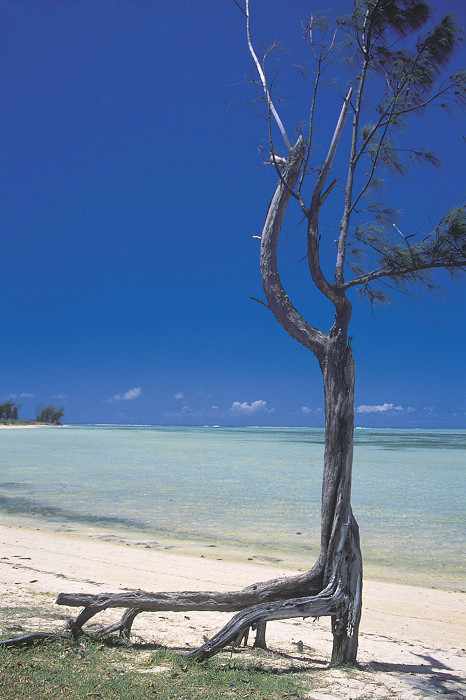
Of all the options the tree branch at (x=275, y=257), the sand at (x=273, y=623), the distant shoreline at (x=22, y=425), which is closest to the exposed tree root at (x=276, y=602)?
the sand at (x=273, y=623)

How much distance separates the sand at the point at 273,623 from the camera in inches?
169

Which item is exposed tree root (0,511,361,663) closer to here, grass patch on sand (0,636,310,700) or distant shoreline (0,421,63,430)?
grass patch on sand (0,636,310,700)

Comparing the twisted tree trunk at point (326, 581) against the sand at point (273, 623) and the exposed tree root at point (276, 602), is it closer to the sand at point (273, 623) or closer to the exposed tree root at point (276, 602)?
the exposed tree root at point (276, 602)

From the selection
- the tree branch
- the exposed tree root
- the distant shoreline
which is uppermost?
the tree branch

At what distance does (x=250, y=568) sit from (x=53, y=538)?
4.11 metres

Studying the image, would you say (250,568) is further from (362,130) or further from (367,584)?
(362,130)

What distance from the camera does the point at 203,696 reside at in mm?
3623

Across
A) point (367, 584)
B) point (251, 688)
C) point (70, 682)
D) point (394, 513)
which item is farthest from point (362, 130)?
point (394, 513)

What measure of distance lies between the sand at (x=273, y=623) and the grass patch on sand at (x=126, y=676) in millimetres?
362

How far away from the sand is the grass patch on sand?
362mm

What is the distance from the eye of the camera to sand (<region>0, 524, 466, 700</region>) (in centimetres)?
429

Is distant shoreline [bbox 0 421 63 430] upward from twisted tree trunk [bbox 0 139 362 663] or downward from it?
downward

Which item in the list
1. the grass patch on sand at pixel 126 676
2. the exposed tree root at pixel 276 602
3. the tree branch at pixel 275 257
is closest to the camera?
the grass patch on sand at pixel 126 676

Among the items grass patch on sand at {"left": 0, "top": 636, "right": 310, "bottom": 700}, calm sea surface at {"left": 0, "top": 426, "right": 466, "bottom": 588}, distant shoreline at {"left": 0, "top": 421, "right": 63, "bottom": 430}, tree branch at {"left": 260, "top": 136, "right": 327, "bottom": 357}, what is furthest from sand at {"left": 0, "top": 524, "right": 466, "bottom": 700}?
distant shoreline at {"left": 0, "top": 421, "right": 63, "bottom": 430}
